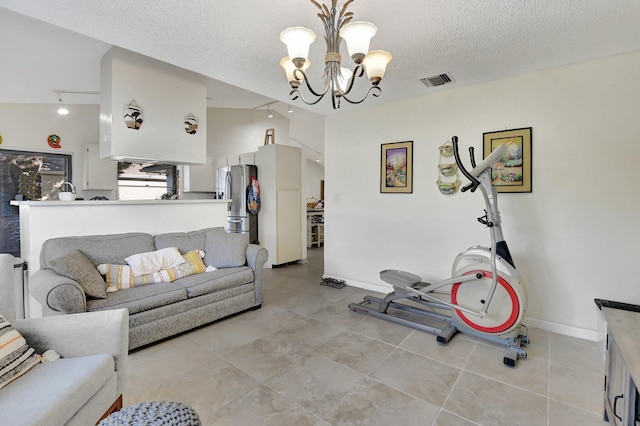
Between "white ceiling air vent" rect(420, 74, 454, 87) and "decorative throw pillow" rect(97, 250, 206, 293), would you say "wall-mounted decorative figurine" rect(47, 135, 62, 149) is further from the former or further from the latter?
"white ceiling air vent" rect(420, 74, 454, 87)

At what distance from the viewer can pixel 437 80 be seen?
306cm

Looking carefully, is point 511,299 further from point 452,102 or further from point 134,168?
point 134,168

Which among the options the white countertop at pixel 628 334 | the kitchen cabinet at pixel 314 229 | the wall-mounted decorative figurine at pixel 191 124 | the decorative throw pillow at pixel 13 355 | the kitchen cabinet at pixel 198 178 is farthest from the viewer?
the kitchen cabinet at pixel 314 229

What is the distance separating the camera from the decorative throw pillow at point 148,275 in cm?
253

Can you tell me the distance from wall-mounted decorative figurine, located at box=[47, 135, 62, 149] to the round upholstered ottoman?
19.8ft

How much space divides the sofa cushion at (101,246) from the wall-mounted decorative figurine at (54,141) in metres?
3.69

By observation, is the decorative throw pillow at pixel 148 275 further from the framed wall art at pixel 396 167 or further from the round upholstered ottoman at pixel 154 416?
the framed wall art at pixel 396 167

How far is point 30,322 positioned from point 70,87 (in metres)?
4.29

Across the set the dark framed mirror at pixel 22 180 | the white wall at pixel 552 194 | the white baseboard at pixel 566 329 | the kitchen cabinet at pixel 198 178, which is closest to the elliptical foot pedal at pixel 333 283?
the white wall at pixel 552 194

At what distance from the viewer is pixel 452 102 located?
3.27 meters

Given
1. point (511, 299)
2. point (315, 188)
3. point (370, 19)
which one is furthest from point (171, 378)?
point (315, 188)

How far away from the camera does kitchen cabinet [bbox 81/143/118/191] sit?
5.30 meters

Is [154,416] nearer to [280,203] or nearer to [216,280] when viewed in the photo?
[216,280]

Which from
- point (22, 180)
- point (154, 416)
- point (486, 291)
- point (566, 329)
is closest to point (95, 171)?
point (22, 180)
